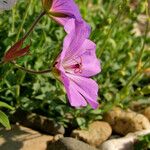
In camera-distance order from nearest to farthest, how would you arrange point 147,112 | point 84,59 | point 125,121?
point 84,59, point 125,121, point 147,112

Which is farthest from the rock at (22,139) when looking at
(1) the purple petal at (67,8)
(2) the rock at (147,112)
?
(1) the purple petal at (67,8)

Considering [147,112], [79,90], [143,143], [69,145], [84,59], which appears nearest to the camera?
[79,90]

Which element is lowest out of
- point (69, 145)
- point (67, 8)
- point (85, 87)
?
point (69, 145)

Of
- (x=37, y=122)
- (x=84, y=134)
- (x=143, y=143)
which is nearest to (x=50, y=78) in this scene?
(x=37, y=122)

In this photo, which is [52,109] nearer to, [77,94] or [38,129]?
[38,129]

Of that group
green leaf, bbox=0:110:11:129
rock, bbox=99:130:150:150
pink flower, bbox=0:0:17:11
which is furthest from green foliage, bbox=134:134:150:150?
pink flower, bbox=0:0:17:11

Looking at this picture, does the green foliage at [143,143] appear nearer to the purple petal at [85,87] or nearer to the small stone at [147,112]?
→ the small stone at [147,112]

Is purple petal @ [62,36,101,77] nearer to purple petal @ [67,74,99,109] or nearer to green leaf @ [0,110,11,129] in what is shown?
purple petal @ [67,74,99,109]

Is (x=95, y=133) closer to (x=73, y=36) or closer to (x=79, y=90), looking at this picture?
(x=79, y=90)
